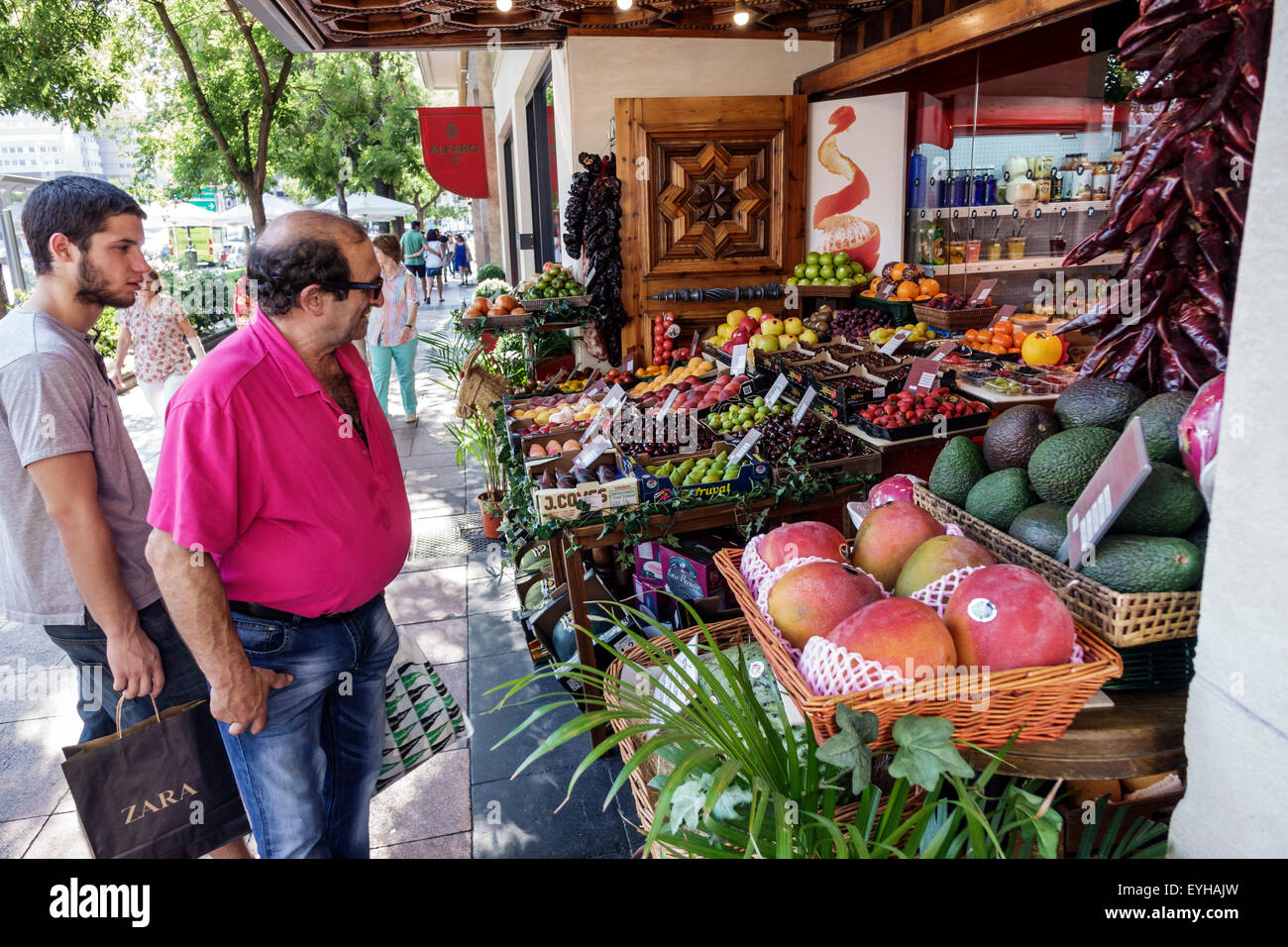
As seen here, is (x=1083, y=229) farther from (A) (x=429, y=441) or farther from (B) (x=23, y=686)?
(B) (x=23, y=686)

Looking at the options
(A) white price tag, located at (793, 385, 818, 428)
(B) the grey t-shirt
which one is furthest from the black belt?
(A) white price tag, located at (793, 385, 818, 428)

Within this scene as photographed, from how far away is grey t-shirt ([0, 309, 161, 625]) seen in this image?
80.3 inches

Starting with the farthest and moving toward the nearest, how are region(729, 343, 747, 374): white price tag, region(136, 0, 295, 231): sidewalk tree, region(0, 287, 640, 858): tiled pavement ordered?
region(136, 0, 295, 231): sidewalk tree → region(729, 343, 747, 374): white price tag → region(0, 287, 640, 858): tiled pavement

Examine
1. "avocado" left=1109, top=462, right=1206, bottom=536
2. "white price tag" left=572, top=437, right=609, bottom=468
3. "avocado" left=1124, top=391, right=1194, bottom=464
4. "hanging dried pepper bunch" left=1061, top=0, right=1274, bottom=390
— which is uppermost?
"hanging dried pepper bunch" left=1061, top=0, right=1274, bottom=390

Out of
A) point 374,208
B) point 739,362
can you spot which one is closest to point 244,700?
point 739,362

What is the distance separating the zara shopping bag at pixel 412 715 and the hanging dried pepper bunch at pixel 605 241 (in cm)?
417

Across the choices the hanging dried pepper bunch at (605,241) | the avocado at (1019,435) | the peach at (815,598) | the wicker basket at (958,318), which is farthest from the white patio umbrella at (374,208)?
the peach at (815,598)

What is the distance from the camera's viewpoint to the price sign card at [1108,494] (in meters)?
1.50

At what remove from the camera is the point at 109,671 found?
2357 millimetres

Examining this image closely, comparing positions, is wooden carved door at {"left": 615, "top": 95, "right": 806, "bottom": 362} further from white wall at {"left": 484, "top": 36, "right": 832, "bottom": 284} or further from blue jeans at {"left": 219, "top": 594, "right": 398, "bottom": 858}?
blue jeans at {"left": 219, "top": 594, "right": 398, "bottom": 858}

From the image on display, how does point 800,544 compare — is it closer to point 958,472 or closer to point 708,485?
point 958,472

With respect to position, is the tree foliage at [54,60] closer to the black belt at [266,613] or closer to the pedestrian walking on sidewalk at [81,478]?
the pedestrian walking on sidewalk at [81,478]

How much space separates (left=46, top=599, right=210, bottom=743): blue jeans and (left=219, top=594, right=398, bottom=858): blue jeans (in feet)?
0.97
